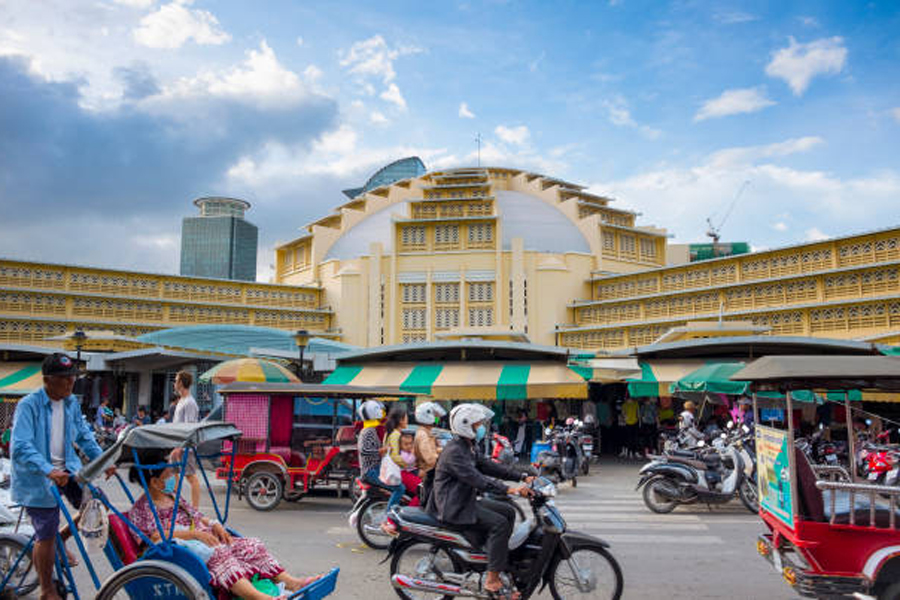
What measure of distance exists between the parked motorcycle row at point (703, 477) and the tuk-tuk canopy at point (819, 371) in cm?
518

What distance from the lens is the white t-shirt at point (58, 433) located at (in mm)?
5570

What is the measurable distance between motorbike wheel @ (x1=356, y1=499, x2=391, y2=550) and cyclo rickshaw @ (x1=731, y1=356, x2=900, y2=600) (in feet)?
A: 13.8

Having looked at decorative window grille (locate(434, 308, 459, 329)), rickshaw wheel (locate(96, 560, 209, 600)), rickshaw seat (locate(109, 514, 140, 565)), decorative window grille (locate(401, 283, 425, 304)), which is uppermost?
decorative window grille (locate(401, 283, 425, 304))

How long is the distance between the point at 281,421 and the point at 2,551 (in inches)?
270

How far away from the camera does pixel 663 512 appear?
→ 37.2ft

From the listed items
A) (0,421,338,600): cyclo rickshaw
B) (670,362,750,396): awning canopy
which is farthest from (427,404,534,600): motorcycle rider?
(670,362,750,396): awning canopy

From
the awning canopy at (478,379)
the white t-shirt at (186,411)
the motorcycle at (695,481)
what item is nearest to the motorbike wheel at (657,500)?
the motorcycle at (695,481)

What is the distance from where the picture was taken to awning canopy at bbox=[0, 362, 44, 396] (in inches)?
855

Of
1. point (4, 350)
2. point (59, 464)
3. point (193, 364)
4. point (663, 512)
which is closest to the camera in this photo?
point (59, 464)

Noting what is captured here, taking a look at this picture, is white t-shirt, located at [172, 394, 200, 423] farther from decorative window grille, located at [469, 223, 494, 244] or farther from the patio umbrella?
decorative window grille, located at [469, 223, 494, 244]

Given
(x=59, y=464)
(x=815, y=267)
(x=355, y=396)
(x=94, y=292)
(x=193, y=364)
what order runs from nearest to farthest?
(x=59, y=464)
(x=355, y=396)
(x=193, y=364)
(x=815, y=267)
(x=94, y=292)

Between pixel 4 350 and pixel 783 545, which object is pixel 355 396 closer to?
pixel 783 545

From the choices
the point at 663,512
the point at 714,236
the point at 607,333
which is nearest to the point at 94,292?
the point at 607,333

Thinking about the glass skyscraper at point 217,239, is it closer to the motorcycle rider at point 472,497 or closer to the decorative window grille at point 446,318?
the decorative window grille at point 446,318
